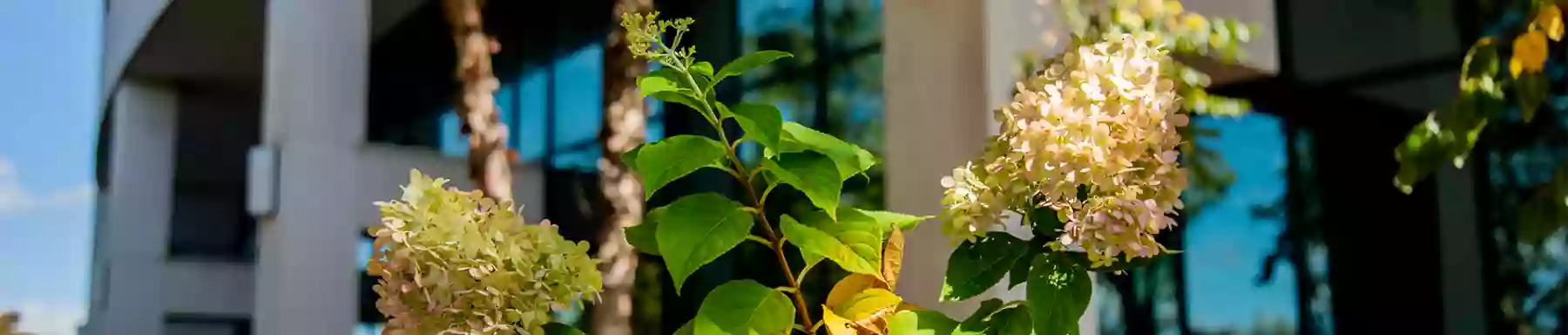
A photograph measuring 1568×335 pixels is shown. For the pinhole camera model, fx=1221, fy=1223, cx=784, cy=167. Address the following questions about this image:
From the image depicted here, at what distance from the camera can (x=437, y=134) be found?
6.09m

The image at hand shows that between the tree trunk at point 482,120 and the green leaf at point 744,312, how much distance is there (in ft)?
2.84

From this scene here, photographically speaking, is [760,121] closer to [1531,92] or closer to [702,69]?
[702,69]

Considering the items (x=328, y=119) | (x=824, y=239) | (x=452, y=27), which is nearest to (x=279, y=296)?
(x=328, y=119)

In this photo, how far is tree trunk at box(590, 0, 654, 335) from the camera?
1539mm

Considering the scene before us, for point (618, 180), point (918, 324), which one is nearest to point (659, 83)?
point (918, 324)

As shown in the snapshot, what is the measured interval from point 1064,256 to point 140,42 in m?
5.84

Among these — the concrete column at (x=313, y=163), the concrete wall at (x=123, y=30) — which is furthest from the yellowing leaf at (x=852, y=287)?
the concrete wall at (x=123, y=30)

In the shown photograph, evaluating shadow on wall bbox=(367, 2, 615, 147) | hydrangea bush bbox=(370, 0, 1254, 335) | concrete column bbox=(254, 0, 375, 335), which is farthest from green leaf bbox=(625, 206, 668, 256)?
shadow on wall bbox=(367, 2, 615, 147)

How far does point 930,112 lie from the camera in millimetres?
1343

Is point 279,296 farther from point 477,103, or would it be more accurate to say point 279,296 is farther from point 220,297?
point 220,297

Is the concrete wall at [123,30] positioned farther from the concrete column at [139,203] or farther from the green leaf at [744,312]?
the green leaf at [744,312]

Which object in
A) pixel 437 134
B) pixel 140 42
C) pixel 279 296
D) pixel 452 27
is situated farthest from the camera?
pixel 437 134

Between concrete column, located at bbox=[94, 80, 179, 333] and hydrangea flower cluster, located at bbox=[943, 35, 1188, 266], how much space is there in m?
6.94

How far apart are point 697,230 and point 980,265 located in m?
0.23
